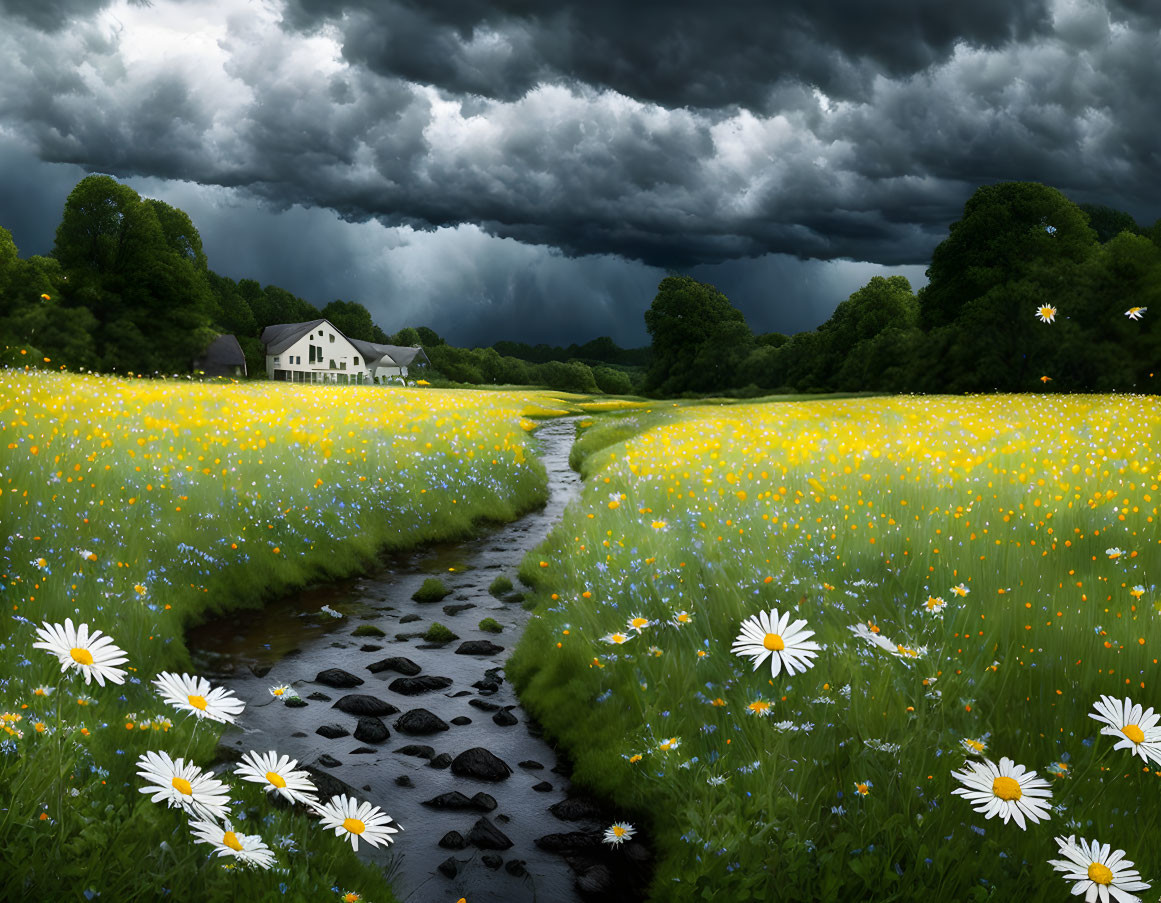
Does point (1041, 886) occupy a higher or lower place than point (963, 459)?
lower

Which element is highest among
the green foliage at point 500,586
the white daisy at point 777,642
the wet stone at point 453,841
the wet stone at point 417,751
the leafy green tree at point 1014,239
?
the leafy green tree at point 1014,239

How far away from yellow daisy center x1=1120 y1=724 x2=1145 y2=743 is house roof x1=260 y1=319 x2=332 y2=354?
92289 mm

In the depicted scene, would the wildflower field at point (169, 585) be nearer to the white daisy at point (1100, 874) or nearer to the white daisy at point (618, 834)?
the white daisy at point (618, 834)

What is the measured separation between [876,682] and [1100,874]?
→ 1787mm

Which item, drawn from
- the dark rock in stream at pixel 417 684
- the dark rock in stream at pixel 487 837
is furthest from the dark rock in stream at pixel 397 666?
the dark rock in stream at pixel 487 837

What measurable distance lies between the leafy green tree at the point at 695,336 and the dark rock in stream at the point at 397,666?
7739 centimetres

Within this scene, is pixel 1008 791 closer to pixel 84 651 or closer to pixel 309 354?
pixel 84 651

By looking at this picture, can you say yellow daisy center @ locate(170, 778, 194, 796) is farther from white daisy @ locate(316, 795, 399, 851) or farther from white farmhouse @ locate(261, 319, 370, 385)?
white farmhouse @ locate(261, 319, 370, 385)

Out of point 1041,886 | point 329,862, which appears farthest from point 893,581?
point 329,862

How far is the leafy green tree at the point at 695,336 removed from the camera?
272 feet

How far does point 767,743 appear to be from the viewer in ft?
14.1

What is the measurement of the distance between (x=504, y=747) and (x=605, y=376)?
129 meters

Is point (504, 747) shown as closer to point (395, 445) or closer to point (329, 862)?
point (329, 862)

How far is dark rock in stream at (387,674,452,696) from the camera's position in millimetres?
6738
